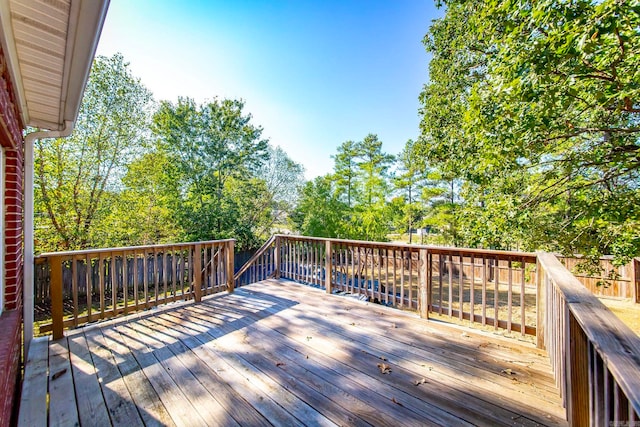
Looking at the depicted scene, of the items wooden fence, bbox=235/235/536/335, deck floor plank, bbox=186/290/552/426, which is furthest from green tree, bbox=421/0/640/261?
deck floor plank, bbox=186/290/552/426

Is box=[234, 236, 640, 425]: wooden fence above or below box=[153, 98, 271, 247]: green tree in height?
below

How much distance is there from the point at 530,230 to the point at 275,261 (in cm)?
548

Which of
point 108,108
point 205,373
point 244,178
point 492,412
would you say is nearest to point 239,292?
point 205,373

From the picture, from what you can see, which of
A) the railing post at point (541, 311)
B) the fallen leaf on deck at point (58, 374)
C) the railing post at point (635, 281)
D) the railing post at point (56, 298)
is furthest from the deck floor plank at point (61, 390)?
the railing post at point (635, 281)

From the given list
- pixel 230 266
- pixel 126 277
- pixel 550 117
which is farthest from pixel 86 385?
pixel 550 117

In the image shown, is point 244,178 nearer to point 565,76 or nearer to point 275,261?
point 275,261

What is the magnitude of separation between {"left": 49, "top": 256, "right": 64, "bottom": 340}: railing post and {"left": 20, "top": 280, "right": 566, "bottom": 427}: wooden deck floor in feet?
0.43

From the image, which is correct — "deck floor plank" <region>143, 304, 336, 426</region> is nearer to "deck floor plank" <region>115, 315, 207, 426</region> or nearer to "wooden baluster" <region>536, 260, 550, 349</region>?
"deck floor plank" <region>115, 315, 207, 426</region>

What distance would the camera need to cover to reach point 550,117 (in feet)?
12.5

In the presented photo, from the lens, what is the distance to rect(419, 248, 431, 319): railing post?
133 inches

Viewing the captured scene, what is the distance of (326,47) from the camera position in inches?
296

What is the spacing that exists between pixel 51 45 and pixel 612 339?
3195mm

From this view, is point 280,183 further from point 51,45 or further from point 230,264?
point 51,45

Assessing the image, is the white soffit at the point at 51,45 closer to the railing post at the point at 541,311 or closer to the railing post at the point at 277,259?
the railing post at the point at 277,259
